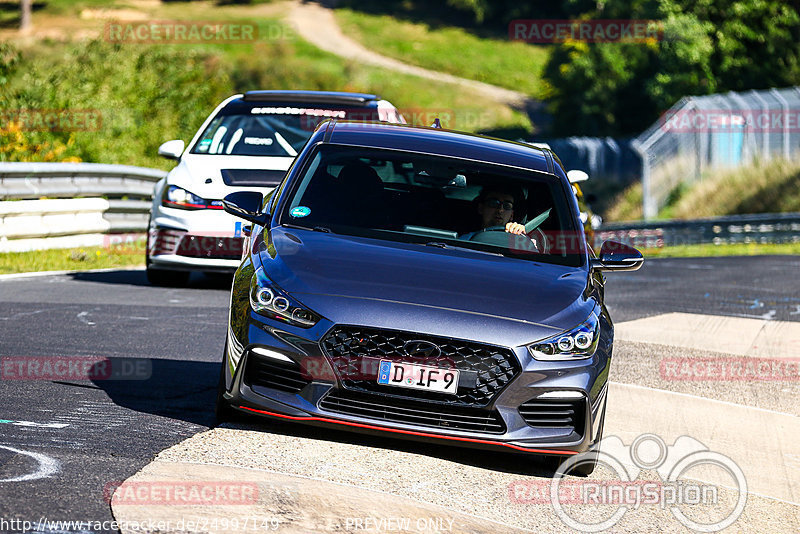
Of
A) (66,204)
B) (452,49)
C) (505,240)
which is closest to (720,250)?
(66,204)

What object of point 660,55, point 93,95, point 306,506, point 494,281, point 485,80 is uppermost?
point 494,281

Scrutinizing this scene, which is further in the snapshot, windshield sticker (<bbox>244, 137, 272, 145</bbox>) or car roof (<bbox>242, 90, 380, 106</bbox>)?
car roof (<bbox>242, 90, 380, 106</bbox>)

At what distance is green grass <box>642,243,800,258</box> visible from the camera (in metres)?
26.4

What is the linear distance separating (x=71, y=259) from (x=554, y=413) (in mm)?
10561

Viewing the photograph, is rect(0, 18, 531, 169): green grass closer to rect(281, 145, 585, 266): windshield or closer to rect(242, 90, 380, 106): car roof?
rect(242, 90, 380, 106): car roof

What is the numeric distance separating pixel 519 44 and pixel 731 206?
220 feet

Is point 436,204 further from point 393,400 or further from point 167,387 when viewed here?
point 167,387

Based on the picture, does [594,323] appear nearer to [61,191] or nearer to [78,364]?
[78,364]

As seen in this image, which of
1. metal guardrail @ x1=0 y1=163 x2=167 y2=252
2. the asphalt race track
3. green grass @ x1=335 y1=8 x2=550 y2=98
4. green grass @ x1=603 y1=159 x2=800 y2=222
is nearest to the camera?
the asphalt race track

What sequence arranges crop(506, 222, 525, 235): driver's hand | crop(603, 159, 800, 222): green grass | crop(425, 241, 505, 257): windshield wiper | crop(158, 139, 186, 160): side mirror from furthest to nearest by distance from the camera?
crop(603, 159, 800, 222): green grass < crop(158, 139, 186, 160): side mirror < crop(506, 222, 525, 235): driver's hand < crop(425, 241, 505, 257): windshield wiper

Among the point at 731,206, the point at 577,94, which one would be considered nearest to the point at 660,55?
the point at 577,94

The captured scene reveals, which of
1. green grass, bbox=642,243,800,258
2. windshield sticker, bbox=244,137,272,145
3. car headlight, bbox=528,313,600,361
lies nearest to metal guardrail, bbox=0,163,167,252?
windshield sticker, bbox=244,137,272,145

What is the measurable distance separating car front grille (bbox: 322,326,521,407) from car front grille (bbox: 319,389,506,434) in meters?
0.04

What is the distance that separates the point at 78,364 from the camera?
8086 mm
